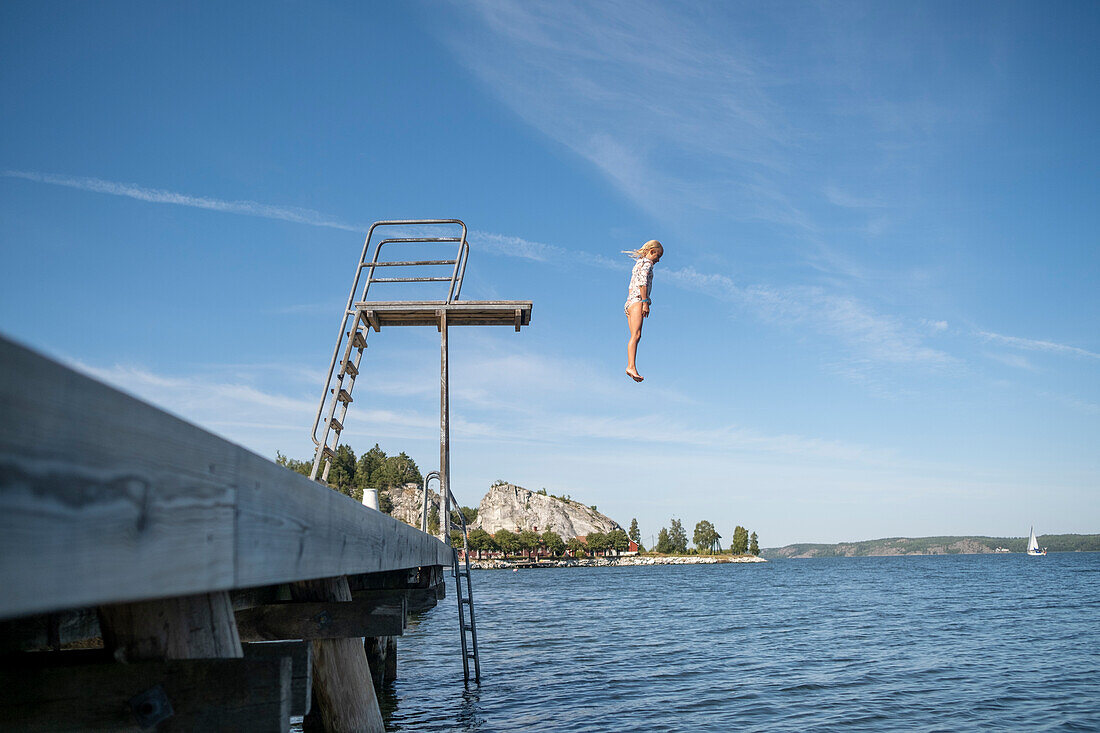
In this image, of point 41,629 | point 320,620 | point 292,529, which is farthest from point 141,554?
point 320,620

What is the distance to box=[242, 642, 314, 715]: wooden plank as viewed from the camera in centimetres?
322

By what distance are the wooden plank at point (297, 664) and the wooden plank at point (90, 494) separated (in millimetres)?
1530

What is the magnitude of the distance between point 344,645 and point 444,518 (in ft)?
16.7

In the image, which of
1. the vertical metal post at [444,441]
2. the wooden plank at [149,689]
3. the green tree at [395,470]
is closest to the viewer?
the wooden plank at [149,689]

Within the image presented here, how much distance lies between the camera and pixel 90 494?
1442 millimetres

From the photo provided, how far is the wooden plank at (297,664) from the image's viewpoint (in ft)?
10.6

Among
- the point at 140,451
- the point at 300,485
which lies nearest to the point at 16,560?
the point at 140,451

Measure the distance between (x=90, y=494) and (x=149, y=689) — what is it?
4.63ft

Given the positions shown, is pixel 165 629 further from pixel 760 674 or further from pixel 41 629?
pixel 760 674

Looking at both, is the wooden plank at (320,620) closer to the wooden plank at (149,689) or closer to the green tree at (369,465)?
the wooden plank at (149,689)

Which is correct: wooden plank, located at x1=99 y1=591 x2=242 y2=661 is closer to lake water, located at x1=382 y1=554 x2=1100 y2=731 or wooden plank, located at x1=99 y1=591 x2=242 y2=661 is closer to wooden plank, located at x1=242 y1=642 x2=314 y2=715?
wooden plank, located at x1=242 y1=642 x2=314 y2=715

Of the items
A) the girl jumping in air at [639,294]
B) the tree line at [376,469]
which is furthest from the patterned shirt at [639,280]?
the tree line at [376,469]

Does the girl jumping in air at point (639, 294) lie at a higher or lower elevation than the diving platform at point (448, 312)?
lower

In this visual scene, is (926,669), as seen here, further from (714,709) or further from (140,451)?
(140,451)
